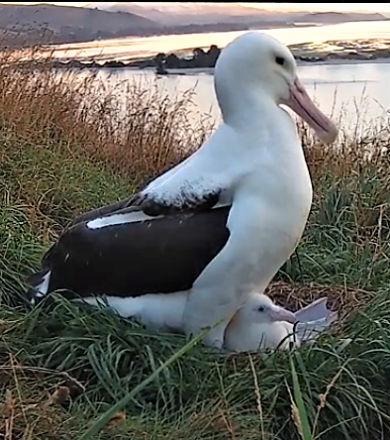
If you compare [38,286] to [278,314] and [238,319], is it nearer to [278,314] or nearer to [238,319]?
[238,319]

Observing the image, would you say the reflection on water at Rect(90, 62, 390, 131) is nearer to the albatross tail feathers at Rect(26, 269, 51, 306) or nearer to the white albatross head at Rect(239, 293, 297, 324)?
the albatross tail feathers at Rect(26, 269, 51, 306)

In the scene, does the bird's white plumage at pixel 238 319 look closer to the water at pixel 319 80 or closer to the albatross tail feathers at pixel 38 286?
the albatross tail feathers at pixel 38 286

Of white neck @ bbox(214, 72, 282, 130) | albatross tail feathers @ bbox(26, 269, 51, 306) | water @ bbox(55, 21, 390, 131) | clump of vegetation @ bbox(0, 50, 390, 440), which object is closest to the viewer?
clump of vegetation @ bbox(0, 50, 390, 440)

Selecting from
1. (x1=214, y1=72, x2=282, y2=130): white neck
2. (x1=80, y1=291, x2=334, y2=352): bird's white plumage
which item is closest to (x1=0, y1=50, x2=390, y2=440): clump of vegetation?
(x1=80, y1=291, x2=334, y2=352): bird's white plumage

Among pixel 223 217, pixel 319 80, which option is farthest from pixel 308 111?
pixel 319 80

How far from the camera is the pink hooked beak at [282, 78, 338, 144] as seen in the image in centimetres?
299

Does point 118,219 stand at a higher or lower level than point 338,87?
higher

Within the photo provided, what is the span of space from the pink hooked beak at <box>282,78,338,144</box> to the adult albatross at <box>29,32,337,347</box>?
37 millimetres

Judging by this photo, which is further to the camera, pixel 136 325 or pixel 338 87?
pixel 338 87

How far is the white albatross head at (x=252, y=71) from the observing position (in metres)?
2.85

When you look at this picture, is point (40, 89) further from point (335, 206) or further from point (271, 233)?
point (271, 233)

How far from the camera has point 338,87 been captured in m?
5.91

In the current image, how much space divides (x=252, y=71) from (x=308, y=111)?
0.82 ft

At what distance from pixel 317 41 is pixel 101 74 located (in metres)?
1.53
